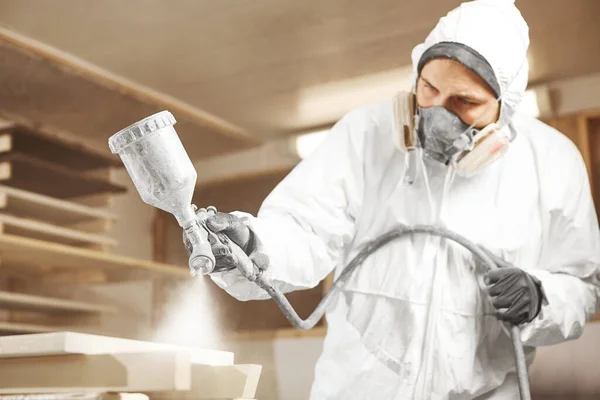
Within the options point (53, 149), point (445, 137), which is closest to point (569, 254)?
point (445, 137)

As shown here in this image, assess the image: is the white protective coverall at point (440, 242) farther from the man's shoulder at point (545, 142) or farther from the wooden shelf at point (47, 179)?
the wooden shelf at point (47, 179)

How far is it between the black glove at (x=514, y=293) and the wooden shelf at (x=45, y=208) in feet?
4.75

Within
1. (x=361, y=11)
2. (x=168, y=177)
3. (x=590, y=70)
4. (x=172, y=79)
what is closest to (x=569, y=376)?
(x=590, y=70)

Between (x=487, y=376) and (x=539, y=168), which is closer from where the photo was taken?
(x=487, y=376)

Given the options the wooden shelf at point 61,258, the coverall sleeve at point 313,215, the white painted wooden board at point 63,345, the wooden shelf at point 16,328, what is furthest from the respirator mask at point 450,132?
the wooden shelf at point 16,328

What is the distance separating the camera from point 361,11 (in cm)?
211

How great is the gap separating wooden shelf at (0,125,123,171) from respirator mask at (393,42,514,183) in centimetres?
135

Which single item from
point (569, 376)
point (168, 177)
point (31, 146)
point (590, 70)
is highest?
point (590, 70)

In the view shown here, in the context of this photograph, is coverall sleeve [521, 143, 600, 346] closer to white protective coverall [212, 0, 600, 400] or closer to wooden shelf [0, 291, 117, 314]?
white protective coverall [212, 0, 600, 400]

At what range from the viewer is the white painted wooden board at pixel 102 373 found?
69 centimetres

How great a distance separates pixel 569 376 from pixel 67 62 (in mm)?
1780

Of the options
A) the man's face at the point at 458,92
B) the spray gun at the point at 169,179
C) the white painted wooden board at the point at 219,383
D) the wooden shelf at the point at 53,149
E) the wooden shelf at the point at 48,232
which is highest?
the wooden shelf at the point at 53,149

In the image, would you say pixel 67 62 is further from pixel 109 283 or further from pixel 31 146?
pixel 109 283

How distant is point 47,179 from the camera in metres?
2.45
